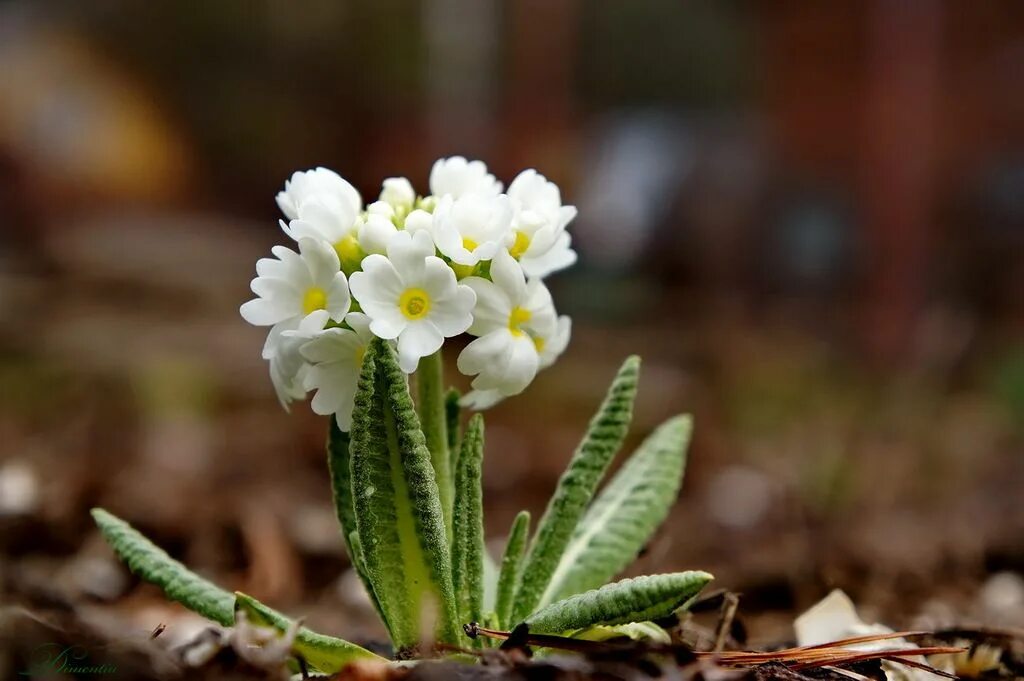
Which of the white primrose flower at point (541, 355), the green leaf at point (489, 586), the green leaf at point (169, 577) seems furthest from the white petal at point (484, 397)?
the green leaf at point (169, 577)

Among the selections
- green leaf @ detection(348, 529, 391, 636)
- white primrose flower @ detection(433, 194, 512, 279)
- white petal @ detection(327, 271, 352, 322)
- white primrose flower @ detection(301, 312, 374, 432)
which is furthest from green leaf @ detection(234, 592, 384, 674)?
white primrose flower @ detection(433, 194, 512, 279)

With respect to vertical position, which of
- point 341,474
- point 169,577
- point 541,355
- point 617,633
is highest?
point 541,355

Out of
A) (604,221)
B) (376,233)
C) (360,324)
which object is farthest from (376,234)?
(604,221)

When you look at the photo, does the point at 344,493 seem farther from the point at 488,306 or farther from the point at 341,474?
the point at 488,306

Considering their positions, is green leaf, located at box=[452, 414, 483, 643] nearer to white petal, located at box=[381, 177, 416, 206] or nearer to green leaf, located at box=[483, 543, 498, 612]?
green leaf, located at box=[483, 543, 498, 612]

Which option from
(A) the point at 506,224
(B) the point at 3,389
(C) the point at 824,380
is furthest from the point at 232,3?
(A) the point at 506,224

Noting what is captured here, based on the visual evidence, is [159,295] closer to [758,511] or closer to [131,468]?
[131,468]

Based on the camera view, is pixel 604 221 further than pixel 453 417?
Yes

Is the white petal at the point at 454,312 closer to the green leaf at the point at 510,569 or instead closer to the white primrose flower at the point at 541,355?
the white primrose flower at the point at 541,355
